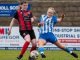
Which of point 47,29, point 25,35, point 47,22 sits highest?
point 47,22

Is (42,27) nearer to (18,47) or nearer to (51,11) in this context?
(51,11)

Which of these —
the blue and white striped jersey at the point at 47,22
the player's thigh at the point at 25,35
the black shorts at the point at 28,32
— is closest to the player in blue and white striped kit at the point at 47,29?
the blue and white striped jersey at the point at 47,22

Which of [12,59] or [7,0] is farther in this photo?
[7,0]

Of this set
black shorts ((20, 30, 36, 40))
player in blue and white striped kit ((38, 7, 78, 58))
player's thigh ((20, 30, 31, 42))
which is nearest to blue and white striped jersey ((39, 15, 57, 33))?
player in blue and white striped kit ((38, 7, 78, 58))

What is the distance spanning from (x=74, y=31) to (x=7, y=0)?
30.6 ft

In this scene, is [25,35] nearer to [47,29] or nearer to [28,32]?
[28,32]

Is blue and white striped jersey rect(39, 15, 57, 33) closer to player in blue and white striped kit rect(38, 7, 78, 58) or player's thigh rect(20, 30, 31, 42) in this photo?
player in blue and white striped kit rect(38, 7, 78, 58)

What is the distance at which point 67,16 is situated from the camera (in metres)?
34.6

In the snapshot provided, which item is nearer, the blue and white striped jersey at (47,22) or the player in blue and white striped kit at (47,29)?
the player in blue and white striped kit at (47,29)

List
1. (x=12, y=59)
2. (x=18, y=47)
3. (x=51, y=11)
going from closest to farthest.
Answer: (x=51, y=11) < (x=12, y=59) < (x=18, y=47)

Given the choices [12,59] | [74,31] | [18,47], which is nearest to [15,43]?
[18,47]

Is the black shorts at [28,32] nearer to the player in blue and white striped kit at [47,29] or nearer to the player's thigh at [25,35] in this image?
the player's thigh at [25,35]

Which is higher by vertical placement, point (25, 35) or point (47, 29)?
point (47, 29)

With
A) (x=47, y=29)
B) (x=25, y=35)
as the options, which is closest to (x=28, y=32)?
(x=25, y=35)
